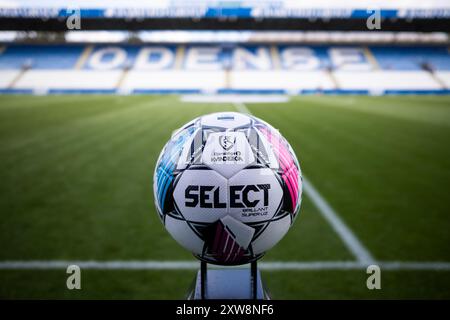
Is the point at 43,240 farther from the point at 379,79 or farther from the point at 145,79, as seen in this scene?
the point at 379,79

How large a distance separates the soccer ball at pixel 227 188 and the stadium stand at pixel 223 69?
27163 millimetres

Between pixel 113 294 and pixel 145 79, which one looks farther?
pixel 145 79

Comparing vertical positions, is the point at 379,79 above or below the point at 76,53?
below

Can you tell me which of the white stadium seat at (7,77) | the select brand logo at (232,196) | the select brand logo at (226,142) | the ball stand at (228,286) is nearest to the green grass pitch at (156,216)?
the ball stand at (228,286)

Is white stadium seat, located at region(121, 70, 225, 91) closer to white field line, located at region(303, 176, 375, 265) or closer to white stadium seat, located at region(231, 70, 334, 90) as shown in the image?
white stadium seat, located at region(231, 70, 334, 90)

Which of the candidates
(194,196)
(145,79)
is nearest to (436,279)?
(194,196)

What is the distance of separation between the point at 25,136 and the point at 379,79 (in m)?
30.3

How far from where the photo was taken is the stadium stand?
2967 centimetres

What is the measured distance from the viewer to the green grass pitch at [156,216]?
2.44 metres

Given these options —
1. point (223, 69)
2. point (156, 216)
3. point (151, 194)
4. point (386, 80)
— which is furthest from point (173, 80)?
point (156, 216)

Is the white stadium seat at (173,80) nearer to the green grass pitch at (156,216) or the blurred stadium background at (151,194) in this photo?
the blurred stadium background at (151,194)

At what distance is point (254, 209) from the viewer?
53.3 inches

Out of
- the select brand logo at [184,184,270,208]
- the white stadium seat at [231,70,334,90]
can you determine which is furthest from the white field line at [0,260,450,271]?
the white stadium seat at [231,70,334,90]

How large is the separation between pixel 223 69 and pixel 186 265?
1258 inches
